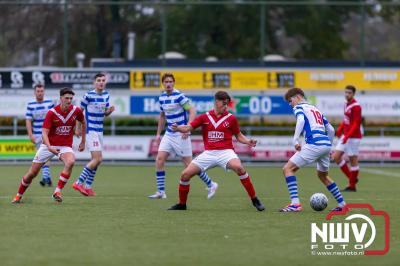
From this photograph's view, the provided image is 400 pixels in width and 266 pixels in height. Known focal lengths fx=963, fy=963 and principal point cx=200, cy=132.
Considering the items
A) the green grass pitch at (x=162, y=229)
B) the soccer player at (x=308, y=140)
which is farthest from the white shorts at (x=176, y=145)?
the soccer player at (x=308, y=140)

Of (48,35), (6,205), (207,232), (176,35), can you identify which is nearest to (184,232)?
(207,232)

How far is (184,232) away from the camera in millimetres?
11219

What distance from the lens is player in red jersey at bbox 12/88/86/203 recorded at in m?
14.9

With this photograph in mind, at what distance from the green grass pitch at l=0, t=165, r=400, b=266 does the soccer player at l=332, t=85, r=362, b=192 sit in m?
0.50

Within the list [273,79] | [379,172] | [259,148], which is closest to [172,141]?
[379,172]

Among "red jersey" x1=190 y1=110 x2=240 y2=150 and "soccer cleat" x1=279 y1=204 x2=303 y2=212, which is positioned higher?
"red jersey" x1=190 y1=110 x2=240 y2=150

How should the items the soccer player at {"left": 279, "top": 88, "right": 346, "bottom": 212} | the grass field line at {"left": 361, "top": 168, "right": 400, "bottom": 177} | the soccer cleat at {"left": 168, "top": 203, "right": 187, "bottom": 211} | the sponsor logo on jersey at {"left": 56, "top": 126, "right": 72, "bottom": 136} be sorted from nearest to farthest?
1. the soccer player at {"left": 279, "top": 88, "right": 346, "bottom": 212}
2. the soccer cleat at {"left": 168, "top": 203, "right": 187, "bottom": 211}
3. the sponsor logo on jersey at {"left": 56, "top": 126, "right": 72, "bottom": 136}
4. the grass field line at {"left": 361, "top": 168, "right": 400, "bottom": 177}

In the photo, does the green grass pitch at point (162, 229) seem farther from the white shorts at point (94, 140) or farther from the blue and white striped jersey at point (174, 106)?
the blue and white striped jersey at point (174, 106)

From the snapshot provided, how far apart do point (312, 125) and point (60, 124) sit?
394 centimetres

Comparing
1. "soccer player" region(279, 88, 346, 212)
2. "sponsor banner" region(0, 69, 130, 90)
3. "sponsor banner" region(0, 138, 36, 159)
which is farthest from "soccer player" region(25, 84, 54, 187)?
"sponsor banner" region(0, 69, 130, 90)

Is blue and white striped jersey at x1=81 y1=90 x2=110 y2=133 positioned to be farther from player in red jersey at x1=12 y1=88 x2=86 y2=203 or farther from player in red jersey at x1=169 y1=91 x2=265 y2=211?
player in red jersey at x1=169 y1=91 x2=265 y2=211

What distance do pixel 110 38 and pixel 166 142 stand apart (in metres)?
29.6

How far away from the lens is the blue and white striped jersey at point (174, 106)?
16.6 metres

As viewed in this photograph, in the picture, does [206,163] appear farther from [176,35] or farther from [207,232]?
[176,35]
